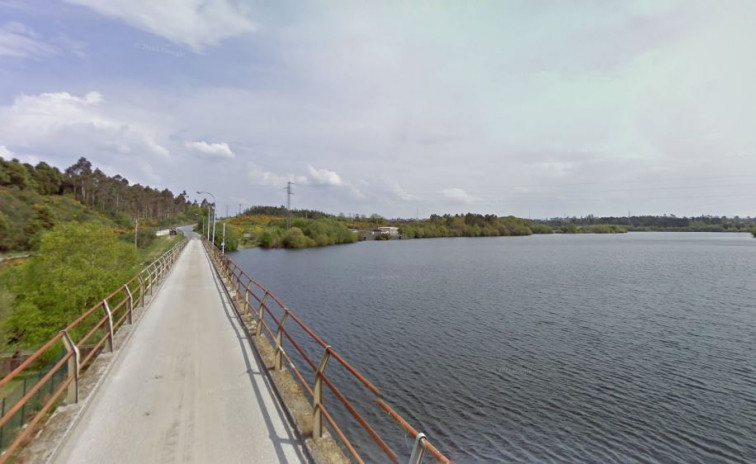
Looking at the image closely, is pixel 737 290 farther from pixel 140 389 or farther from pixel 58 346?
pixel 58 346

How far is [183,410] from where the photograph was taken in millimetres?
5871

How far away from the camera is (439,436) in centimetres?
1264

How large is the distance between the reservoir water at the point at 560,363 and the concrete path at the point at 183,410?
6.15 metres

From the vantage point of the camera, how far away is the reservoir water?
12.5 meters

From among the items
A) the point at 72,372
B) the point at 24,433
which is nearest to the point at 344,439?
the point at 24,433

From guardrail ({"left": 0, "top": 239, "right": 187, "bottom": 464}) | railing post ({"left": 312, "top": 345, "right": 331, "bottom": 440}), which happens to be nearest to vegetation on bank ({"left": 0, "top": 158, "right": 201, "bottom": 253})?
guardrail ({"left": 0, "top": 239, "right": 187, "bottom": 464})

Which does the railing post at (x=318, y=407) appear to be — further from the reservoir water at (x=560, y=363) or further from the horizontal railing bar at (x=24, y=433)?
the reservoir water at (x=560, y=363)

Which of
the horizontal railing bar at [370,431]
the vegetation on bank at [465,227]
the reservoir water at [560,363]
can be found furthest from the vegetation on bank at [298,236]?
the horizontal railing bar at [370,431]

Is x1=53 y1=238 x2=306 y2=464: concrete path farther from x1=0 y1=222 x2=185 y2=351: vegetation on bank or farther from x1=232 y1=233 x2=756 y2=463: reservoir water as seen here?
Answer: x1=0 y1=222 x2=185 y2=351: vegetation on bank

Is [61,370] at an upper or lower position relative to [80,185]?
lower

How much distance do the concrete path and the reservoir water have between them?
242 inches

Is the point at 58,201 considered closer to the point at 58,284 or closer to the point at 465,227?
the point at 58,284

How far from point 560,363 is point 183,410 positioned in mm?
16642

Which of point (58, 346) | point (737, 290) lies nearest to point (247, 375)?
point (58, 346)
